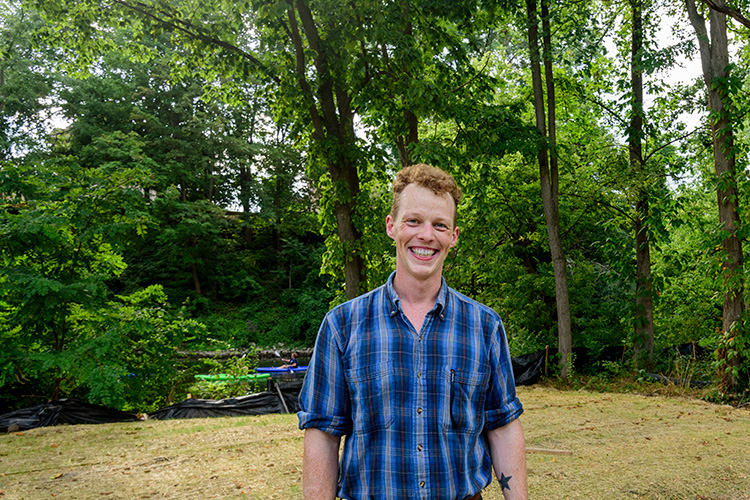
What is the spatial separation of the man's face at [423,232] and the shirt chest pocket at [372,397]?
34 cm

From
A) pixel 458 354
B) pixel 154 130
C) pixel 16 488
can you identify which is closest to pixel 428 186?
pixel 458 354

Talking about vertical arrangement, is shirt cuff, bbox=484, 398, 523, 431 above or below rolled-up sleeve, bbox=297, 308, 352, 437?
below

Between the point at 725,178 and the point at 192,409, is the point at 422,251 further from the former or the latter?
the point at 725,178

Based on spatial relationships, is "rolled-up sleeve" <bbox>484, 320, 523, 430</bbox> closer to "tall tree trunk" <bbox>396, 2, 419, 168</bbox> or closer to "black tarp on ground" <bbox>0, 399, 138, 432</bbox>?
"black tarp on ground" <bbox>0, 399, 138, 432</bbox>

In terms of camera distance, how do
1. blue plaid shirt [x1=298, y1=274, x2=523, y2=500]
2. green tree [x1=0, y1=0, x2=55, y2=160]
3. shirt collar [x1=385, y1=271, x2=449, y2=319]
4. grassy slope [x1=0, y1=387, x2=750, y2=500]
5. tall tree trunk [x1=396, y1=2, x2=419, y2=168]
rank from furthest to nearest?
green tree [x1=0, y1=0, x2=55, y2=160] < tall tree trunk [x1=396, y1=2, x2=419, y2=168] < grassy slope [x1=0, y1=387, x2=750, y2=500] < shirt collar [x1=385, y1=271, x2=449, y2=319] < blue plaid shirt [x1=298, y1=274, x2=523, y2=500]

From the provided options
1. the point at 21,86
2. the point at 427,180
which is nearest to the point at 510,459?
the point at 427,180

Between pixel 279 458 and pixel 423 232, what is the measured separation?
14.8 ft

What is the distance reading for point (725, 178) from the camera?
29.4ft

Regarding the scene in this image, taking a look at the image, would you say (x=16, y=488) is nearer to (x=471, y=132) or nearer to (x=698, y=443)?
(x=698, y=443)

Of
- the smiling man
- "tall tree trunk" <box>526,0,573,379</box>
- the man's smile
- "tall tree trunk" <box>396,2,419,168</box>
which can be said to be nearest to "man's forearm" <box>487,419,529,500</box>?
the smiling man

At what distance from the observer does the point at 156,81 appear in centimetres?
3025

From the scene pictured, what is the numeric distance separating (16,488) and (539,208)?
12.1 metres

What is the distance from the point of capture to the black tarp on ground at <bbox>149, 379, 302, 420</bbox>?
8.38 metres

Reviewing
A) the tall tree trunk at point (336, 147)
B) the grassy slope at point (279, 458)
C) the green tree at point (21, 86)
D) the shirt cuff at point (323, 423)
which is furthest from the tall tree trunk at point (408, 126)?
the green tree at point (21, 86)
